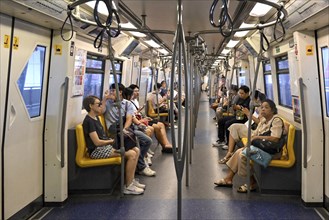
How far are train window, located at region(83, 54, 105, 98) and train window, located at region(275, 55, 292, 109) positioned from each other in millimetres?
3103

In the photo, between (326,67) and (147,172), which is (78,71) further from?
(326,67)

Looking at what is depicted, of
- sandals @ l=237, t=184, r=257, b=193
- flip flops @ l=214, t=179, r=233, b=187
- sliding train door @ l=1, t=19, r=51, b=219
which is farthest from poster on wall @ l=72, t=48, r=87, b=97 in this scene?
sandals @ l=237, t=184, r=257, b=193

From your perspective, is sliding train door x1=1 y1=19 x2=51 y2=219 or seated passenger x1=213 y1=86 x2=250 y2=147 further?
seated passenger x1=213 y1=86 x2=250 y2=147

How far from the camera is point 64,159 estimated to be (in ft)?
11.4

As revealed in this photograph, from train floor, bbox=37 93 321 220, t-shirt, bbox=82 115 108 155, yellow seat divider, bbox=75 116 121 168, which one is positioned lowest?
train floor, bbox=37 93 321 220

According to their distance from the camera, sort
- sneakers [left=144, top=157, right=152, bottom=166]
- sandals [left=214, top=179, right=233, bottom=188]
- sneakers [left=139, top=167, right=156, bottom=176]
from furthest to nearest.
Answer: sneakers [left=144, top=157, right=152, bottom=166], sneakers [left=139, top=167, right=156, bottom=176], sandals [left=214, top=179, right=233, bottom=188]

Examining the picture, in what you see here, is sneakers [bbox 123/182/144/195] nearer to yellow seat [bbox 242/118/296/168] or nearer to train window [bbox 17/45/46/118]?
train window [bbox 17/45/46/118]

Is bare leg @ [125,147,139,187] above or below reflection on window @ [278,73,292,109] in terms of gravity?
below

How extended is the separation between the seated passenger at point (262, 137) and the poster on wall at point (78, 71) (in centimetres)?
224

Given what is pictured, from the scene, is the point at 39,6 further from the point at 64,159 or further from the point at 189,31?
the point at 189,31

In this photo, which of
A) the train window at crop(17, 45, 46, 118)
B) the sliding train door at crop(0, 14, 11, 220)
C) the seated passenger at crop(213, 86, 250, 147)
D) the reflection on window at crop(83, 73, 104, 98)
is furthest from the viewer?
the seated passenger at crop(213, 86, 250, 147)

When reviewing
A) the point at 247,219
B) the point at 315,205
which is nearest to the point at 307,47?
the point at 315,205

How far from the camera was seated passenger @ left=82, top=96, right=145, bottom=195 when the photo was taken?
A: 3629 mm

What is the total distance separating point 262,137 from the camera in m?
3.78
